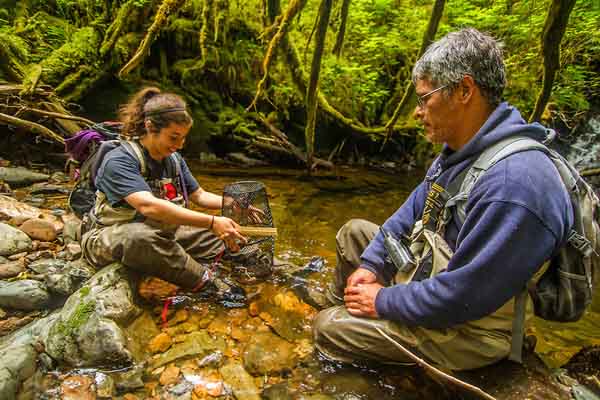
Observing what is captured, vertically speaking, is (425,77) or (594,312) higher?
(425,77)

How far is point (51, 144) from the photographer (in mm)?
7344

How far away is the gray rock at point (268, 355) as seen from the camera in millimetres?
2283

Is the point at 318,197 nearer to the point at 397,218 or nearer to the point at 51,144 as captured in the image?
the point at 397,218

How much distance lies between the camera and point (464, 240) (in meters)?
1.64

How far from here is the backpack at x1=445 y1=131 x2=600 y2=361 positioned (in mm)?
1625

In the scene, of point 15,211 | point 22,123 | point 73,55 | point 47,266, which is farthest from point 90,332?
point 73,55

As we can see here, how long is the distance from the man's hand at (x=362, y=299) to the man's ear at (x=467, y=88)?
1156 mm

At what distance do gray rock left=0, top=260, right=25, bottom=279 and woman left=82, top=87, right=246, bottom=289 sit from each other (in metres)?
0.70

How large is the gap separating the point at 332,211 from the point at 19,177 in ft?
17.2

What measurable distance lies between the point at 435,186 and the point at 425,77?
597 mm

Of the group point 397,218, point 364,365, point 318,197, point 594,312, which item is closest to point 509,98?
point 318,197

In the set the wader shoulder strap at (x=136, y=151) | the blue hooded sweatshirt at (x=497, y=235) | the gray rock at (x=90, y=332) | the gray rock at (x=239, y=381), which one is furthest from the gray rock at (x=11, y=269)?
the blue hooded sweatshirt at (x=497, y=235)

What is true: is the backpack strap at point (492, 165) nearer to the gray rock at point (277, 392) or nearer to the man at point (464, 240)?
Answer: the man at point (464, 240)

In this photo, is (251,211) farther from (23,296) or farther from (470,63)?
(470,63)
